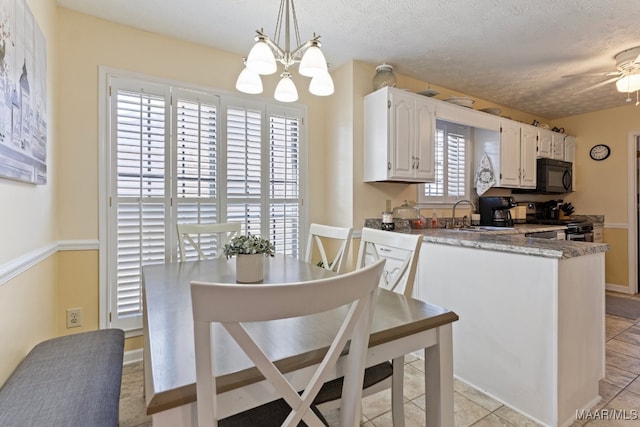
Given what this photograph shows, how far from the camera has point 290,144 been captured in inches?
119

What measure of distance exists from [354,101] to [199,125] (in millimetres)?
1393

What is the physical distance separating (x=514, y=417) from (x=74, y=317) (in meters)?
2.82

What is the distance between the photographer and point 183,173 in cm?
251

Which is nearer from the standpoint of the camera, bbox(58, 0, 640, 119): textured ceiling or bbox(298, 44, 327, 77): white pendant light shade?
bbox(298, 44, 327, 77): white pendant light shade

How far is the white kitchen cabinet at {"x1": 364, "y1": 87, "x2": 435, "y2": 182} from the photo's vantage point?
9.11 ft

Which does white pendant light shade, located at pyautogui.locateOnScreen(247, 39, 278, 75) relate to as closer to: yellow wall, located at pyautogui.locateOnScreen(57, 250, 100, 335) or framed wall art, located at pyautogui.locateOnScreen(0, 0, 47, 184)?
framed wall art, located at pyautogui.locateOnScreen(0, 0, 47, 184)

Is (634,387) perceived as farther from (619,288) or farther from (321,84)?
(619,288)

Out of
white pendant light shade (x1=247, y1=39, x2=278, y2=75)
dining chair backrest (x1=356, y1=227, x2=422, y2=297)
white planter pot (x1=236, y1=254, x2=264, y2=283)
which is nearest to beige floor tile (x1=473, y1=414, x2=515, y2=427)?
dining chair backrest (x1=356, y1=227, x2=422, y2=297)

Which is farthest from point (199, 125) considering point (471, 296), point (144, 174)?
point (471, 296)

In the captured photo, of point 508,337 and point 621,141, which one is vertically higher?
point 621,141

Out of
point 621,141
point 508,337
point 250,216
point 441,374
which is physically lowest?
point 508,337

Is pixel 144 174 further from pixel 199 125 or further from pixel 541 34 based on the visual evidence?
pixel 541 34

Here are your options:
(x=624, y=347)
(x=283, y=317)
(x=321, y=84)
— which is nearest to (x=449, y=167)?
(x=624, y=347)

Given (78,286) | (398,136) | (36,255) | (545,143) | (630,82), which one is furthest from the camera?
(545,143)
